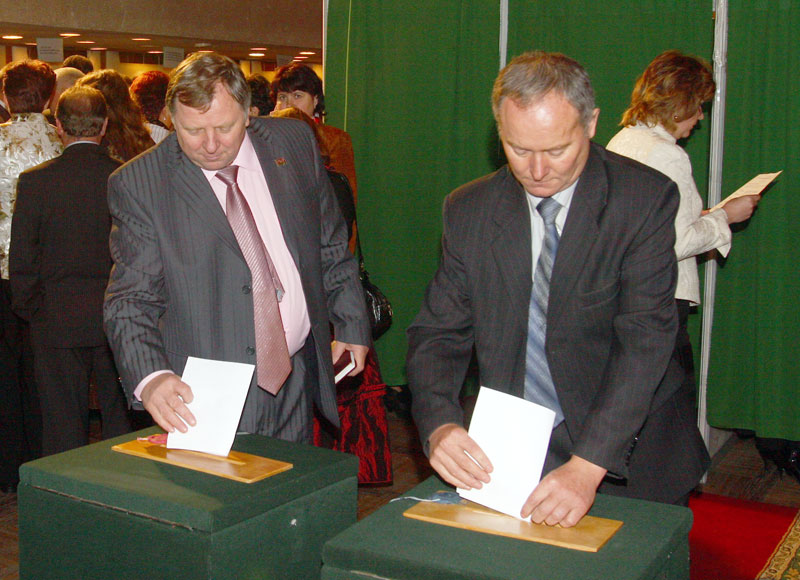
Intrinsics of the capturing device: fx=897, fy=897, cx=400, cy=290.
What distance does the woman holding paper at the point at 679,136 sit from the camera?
317 cm

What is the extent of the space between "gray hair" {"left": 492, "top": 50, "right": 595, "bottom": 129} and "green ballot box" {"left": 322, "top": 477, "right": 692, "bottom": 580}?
703 mm

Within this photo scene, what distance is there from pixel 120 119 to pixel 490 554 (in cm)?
287

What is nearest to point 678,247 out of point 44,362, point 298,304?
point 298,304

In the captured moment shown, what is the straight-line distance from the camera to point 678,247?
317 cm

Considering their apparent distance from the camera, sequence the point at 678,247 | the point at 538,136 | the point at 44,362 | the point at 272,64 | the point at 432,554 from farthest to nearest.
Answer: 1. the point at 272,64
2. the point at 44,362
3. the point at 678,247
4. the point at 538,136
5. the point at 432,554

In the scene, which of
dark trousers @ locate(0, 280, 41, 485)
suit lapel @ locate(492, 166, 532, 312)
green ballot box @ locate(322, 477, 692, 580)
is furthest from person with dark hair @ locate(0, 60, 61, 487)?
green ballot box @ locate(322, 477, 692, 580)

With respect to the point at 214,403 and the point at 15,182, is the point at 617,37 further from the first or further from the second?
the point at 214,403

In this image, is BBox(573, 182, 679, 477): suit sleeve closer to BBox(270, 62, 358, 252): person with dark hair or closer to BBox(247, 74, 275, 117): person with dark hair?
BBox(270, 62, 358, 252): person with dark hair

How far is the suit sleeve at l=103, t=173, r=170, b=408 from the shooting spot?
6.44 feet

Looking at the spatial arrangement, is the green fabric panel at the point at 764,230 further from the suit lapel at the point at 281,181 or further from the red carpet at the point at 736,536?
the suit lapel at the point at 281,181

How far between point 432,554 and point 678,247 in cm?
218

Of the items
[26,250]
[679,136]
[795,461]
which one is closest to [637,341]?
[679,136]

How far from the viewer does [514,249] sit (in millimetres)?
1705

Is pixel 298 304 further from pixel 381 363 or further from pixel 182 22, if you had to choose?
pixel 182 22
